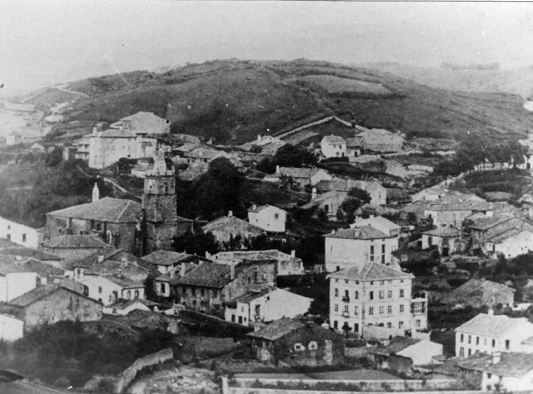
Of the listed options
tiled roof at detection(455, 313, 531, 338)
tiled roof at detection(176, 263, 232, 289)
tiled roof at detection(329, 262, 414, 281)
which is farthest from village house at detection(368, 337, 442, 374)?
tiled roof at detection(176, 263, 232, 289)

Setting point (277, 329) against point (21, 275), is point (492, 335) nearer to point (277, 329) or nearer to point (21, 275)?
point (277, 329)

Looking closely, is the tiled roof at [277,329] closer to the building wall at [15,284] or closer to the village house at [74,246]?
the village house at [74,246]

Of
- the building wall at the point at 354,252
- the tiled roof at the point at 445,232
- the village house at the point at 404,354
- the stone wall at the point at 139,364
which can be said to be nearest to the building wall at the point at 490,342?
the village house at the point at 404,354

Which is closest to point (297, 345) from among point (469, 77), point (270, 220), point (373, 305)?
point (373, 305)

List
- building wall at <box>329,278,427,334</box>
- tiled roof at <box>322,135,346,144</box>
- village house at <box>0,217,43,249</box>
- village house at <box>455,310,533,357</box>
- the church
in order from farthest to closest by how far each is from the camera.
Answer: tiled roof at <box>322,135,346,144</box>, village house at <box>0,217,43,249</box>, the church, building wall at <box>329,278,427,334</box>, village house at <box>455,310,533,357</box>

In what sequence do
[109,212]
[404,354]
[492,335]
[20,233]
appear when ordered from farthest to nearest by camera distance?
[20,233] → [109,212] → [492,335] → [404,354]

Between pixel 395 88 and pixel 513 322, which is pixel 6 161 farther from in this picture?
pixel 513 322

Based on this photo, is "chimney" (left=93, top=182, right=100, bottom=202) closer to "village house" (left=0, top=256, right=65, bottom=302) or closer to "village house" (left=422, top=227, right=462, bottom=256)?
"village house" (left=0, top=256, right=65, bottom=302)
